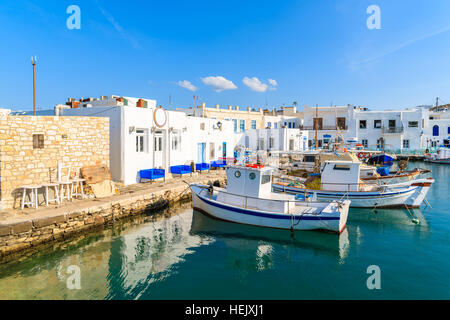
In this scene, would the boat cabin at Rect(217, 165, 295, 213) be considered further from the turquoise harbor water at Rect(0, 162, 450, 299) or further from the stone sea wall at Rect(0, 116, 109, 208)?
the stone sea wall at Rect(0, 116, 109, 208)

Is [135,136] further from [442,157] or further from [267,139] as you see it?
[442,157]

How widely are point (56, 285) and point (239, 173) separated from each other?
762cm

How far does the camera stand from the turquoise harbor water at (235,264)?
23.8 ft

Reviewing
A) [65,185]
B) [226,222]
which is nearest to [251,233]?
[226,222]

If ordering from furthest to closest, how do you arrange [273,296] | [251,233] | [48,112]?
[48,112], [251,233], [273,296]

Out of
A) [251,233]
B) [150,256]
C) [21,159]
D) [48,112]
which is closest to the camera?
[150,256]

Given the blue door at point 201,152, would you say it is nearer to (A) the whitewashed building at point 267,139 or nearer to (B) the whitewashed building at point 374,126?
(A) the whitewashed building at point 267,139

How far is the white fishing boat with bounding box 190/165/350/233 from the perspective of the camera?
11.4 metres

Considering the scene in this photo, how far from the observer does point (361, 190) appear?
610 inches

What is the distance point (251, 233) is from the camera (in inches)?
456

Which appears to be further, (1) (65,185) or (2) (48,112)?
(2) (48,112)

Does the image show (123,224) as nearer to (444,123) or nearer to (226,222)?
(226,222)

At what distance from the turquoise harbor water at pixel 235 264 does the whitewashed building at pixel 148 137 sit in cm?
407

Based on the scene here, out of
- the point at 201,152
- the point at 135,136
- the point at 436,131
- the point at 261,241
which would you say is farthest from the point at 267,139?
the point at 436,131
